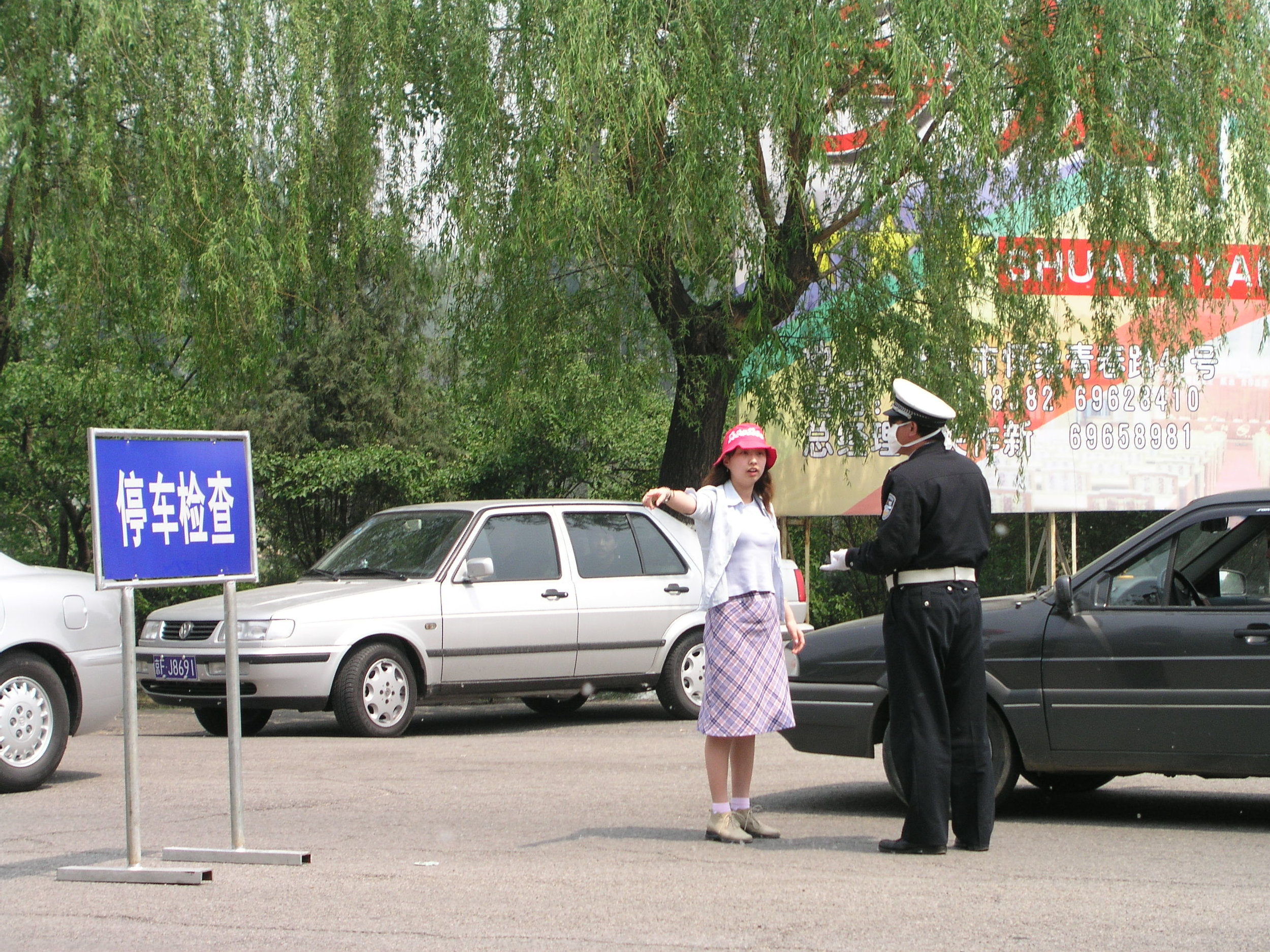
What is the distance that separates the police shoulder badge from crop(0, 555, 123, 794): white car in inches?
170

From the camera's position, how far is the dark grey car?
6.83 meters

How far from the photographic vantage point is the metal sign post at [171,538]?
593 cm

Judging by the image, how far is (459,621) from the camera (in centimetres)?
1134

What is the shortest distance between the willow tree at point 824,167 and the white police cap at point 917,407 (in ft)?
20.1

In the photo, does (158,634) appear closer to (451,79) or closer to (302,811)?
(302,811)

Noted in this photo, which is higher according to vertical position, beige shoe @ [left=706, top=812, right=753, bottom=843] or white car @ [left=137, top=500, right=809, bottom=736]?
white car @ [left=137, top=500, right=809, bottom=736]

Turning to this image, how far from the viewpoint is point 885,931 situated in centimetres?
508

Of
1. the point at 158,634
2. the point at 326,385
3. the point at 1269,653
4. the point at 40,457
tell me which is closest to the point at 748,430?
the point at 1269,653

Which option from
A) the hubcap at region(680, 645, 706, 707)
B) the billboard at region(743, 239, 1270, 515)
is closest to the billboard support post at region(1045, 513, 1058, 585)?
the billboard at region(743, 239, 1270, 515)

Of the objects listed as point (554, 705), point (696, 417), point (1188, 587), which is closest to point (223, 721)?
point (554, 705)

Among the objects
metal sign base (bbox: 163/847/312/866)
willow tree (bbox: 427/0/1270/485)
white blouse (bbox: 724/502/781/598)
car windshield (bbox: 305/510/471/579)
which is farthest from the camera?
willow tree (bbox: 427/0/1270/485)

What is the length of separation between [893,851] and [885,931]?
1.45 m

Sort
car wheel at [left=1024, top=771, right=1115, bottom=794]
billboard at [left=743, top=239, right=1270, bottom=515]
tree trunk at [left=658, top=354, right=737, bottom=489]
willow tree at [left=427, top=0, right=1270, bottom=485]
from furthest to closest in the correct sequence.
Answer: billboard at [left=743, top=239, right=1270, bottom=515] < tree trunk at [left=658, top=354, right=737, bottom=489] < willow tree at [left=427, top=0, right=1270, bottom=485] < car wheel at [left=1024, top=771, right=1115, bottom=794]

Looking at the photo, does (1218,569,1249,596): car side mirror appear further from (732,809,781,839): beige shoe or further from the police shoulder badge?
(732,809,781,839): beige shoe
